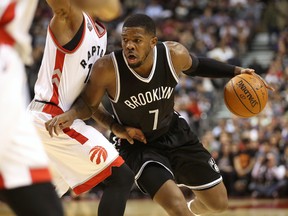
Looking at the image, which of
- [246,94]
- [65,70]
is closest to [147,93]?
[65,70]

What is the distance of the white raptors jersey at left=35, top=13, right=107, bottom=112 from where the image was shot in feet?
16.4

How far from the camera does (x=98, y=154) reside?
4773 millimetres

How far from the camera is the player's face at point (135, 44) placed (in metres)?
4.97

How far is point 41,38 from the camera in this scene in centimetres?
1770

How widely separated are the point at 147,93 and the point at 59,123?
0.84 m

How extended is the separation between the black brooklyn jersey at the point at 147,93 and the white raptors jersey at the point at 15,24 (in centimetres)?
221

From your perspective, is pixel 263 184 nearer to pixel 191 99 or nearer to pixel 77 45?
pixel 191 99

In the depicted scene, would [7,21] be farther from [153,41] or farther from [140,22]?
[153,41]

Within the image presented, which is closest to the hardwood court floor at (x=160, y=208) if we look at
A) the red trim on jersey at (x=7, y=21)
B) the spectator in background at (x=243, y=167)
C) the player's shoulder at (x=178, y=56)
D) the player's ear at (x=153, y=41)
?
the spectator in background at (x=243, y=167)

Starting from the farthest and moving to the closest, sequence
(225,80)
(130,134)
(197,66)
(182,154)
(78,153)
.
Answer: (225,80)
(197,66)
(182,154)
(130,134)
(78,153)

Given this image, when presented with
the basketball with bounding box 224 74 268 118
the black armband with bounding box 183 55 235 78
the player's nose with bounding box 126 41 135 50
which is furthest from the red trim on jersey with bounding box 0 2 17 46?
the basketball with bounding box 224 74 268 118

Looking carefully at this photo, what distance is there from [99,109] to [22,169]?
9.64 ft

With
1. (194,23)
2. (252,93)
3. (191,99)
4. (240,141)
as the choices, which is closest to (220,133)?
(240,141)

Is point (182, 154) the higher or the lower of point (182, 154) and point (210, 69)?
the lower
